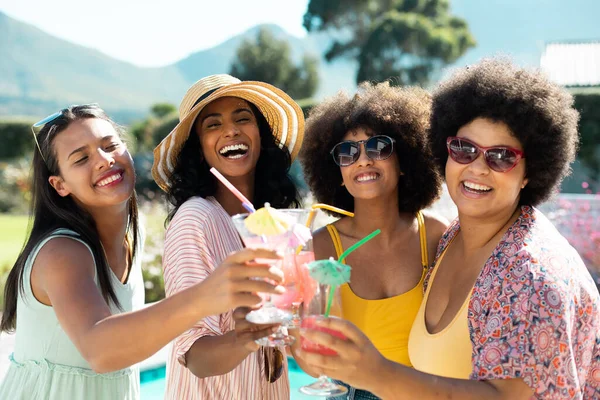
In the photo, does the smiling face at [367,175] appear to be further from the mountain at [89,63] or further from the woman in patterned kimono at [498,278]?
the mountain at [89,63]

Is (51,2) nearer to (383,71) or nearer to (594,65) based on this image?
(383,71)

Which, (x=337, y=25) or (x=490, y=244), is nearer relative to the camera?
(x=490, y=244)

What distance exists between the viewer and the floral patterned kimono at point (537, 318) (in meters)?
2.11

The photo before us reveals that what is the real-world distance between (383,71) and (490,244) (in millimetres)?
45013

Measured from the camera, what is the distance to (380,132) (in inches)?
135

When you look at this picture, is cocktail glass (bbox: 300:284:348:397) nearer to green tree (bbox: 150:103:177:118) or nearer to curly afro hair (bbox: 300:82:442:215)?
curly afro hair (bbox: 300:82:442:215)

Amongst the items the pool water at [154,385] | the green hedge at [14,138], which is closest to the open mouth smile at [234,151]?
the pool water at [154,385]

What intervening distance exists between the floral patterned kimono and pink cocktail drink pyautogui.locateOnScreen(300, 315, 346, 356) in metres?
0.50

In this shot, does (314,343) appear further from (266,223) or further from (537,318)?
(537,318)

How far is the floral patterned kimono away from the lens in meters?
2.11

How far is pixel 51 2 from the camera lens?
152 m

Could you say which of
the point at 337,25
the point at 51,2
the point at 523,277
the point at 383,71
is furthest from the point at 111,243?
the point at 51,2

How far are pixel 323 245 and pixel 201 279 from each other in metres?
0.91

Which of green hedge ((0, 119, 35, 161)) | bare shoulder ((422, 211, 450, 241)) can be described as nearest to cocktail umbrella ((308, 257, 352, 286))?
bare shoulder ((422, 211, 450, 241))
